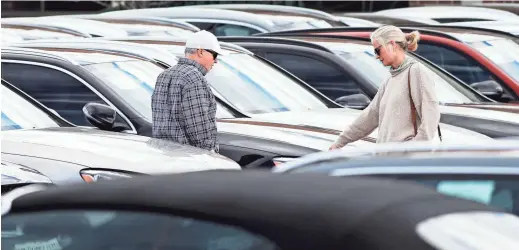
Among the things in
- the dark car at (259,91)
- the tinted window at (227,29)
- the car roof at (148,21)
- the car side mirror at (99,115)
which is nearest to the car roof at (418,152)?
the car side mirror at (99,115)

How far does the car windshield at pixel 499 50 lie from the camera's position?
12.7 metres

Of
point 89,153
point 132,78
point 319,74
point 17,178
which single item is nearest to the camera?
point 17,178

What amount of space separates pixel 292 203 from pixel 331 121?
21.7 ft

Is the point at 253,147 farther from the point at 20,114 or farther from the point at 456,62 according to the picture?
the point at 456,62

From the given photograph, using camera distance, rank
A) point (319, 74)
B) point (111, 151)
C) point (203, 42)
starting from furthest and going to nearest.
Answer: point (319, 74) < point (203, 42) < point (111, 151)

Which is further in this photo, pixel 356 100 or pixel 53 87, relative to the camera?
pixel 356 100

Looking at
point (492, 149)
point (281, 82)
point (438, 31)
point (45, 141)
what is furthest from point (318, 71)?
point (492, 149)

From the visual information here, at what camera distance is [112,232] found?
3.37 m

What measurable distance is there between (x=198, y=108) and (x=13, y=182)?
8.45ft

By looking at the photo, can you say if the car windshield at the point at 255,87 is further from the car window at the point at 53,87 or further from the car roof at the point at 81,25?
the car roof at the point at 81,25

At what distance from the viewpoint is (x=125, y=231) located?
131 inches

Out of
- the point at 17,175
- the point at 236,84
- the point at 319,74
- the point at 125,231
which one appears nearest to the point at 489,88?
the point at 319,74

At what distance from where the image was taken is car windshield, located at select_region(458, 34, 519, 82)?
41.8 ft

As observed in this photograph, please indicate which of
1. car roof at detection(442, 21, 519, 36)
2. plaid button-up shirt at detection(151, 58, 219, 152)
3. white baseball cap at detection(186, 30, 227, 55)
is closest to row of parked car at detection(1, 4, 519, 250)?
plaid button-up shirt at detection(151, 58, 219, 152)
